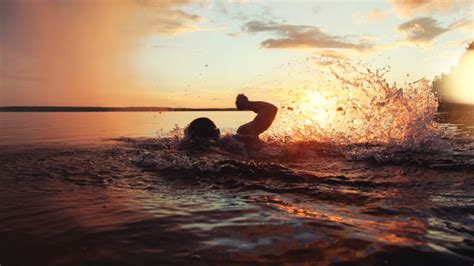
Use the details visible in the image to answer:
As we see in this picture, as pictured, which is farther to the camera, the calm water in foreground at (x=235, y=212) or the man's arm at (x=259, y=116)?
the man's arm at (x=259, y=116)

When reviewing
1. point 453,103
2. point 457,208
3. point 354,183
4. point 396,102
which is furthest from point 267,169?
point 453,103

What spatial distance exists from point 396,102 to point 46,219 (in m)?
15.8

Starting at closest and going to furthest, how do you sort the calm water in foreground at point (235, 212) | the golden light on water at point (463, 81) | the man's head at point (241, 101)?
the calm water in foreground at point (235, 212), the man's head at point (241, 101), the golden light on water at point (463, 81)

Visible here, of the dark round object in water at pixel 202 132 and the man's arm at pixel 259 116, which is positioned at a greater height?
the man's arm at pixel 259 116

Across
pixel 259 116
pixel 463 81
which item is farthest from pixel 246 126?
pixel 463 81

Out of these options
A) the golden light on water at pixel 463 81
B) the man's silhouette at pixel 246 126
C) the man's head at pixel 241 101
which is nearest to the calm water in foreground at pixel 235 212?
the man's silhouette at pixel 246 126

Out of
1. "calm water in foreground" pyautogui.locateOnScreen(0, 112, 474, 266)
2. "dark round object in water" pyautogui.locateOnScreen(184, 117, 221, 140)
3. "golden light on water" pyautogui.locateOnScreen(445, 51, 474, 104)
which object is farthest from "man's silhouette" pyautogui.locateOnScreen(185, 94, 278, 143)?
"golden light on water" pyautogui.locateOnScreen(445, 51, 474, 104)

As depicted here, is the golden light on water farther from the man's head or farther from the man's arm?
the man's head

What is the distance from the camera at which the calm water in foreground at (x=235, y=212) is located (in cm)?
471

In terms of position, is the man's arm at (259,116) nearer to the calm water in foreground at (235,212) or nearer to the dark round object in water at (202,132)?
the dark round object in water at (202,132)

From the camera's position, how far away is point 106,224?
6012 mm

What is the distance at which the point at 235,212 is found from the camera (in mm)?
6641

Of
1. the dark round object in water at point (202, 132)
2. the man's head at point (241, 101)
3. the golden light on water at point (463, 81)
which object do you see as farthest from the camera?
the golden light on water at point (463, 81)

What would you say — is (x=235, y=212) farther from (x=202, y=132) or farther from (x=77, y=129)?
(x=77, y=129)
